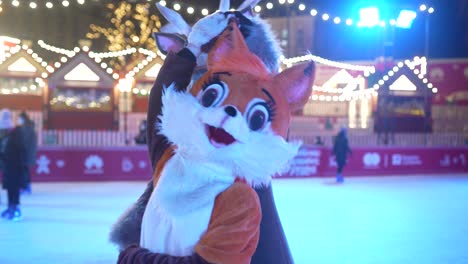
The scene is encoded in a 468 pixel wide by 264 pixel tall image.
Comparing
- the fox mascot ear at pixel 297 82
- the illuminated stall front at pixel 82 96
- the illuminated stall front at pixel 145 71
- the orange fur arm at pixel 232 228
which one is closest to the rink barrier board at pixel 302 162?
the illuminated stall front at pixel 82 96

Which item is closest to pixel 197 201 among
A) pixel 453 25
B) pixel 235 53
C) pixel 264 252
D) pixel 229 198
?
pixel 229 198

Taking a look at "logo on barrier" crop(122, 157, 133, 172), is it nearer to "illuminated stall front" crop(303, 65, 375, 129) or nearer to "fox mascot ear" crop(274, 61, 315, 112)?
"illuminated stall front" crop(303, 65, 375, 129)

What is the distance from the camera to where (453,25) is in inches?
952

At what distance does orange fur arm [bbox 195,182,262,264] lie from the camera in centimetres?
161

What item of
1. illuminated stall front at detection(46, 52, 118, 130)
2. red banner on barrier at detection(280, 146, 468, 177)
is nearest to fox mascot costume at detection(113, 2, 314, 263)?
red banner on barrier at detection(280, 146, 468, 177)

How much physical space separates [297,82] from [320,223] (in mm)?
5498

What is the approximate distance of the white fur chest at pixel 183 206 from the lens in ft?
5.60

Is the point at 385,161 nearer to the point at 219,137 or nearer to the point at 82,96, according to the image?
the point at 82,96

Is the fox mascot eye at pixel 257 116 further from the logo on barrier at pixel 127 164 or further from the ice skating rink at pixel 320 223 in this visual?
the logo on barrier at pixel 127 164

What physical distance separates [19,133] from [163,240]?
5.87 meters

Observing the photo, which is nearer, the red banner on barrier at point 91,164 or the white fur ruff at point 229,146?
the white fur ruff at point 229,146

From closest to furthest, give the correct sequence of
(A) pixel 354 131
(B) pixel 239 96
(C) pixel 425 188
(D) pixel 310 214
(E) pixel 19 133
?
(B) pixel 239 96
(E) pixel 19 133
(D) pixel 310 214
(C) pixel 425 188
(A) pixel 354 131

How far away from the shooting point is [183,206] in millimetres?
1733

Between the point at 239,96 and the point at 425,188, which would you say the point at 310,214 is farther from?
the point at 239,96
